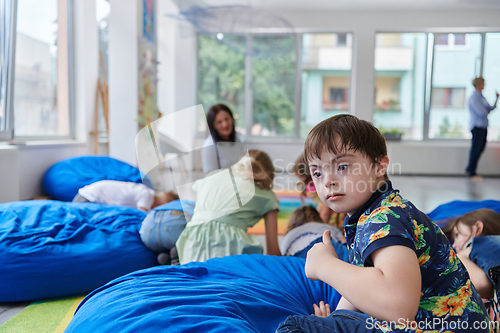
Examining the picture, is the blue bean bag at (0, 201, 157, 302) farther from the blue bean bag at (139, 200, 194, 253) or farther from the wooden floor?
the wooden floor

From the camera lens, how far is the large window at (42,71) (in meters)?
3.33

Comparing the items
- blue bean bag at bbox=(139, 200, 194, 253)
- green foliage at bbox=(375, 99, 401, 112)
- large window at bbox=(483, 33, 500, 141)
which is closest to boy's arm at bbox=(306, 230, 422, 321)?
blue bean bag at bbox=(139, 200, 194, 253)

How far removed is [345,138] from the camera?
0.74m

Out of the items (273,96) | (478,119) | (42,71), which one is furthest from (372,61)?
(42,71)

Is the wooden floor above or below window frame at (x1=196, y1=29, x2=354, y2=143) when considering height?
below

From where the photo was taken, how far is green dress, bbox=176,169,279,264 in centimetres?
176

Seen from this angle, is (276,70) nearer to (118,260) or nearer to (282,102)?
(282,102)

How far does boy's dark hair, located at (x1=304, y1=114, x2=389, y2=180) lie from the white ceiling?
5.90 m

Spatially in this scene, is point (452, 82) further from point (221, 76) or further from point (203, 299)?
point (203, 299)

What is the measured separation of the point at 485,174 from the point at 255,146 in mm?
4034

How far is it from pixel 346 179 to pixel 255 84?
6.67 meters

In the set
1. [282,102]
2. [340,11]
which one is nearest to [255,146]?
[282,102]

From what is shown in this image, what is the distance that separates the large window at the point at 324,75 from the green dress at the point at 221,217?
5.38 m

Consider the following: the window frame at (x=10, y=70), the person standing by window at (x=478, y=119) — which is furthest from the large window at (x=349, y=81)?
the window frame at (x=10, y=70)
